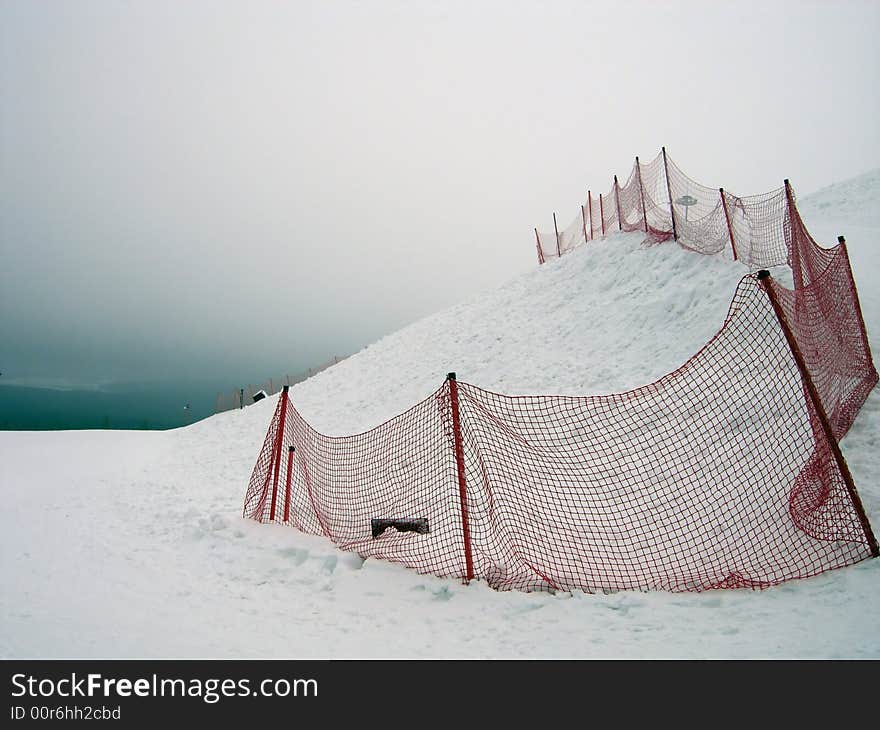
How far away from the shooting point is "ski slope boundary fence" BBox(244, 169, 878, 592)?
4.77 m

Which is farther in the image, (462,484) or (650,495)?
(650,495)

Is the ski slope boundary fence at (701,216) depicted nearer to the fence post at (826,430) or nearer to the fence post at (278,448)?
the fence post at (826,430)

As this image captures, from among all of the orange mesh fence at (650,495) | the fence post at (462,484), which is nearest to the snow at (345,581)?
the fence post at (462,484)

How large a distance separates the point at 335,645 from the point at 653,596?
2780 millimetres

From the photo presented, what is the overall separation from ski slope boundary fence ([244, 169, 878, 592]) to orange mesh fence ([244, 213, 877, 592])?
2 cm

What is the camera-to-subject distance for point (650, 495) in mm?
6285

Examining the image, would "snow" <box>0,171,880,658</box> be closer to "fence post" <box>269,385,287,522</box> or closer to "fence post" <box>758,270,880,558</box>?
"fence post" <box>758,270,880,558</box>

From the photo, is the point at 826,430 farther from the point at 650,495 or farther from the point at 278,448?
the point at 278,448

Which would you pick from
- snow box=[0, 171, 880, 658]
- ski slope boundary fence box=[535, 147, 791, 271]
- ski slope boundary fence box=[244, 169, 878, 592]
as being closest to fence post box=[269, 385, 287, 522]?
ski slope boundary fence box=[244, 169, 878, 592]

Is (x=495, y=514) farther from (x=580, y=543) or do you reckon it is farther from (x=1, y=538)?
(x=1, y=538)

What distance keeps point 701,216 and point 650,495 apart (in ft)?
41.6

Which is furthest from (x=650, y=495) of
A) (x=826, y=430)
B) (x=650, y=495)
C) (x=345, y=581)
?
(x=345, y=581)
